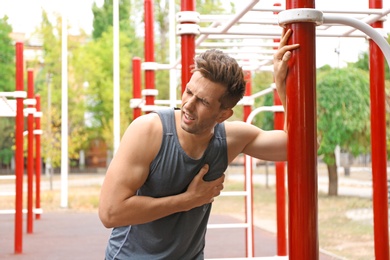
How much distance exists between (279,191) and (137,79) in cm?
227

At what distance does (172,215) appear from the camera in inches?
80.2

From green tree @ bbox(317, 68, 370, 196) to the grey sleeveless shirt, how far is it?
14.4m

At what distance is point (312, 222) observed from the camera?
171cm

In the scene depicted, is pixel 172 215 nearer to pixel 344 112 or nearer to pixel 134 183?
pixel 134 183

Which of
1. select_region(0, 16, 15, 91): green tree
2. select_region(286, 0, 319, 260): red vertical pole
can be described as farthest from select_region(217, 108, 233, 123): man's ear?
select_region(0, 16, 15, 91): green tree

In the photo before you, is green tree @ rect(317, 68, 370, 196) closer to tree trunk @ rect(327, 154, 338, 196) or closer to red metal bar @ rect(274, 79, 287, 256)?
tree trunk @ rect(327, 154, 338, 196)

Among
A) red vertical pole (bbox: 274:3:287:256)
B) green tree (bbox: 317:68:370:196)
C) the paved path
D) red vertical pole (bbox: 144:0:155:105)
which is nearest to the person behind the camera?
red vertical pole (bbox: 274:3:287:256)

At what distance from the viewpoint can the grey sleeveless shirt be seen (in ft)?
6.40

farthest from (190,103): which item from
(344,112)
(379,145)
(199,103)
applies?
(344,112)

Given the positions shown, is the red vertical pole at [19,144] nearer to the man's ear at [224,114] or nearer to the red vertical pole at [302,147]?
the man's ear at [224,114]

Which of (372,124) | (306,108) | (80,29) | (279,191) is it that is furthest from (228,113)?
(80,29)

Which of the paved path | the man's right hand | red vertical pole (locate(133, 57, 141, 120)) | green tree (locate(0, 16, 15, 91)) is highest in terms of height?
green tree (locate(0, 16, 15, 91))

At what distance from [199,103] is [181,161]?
200 mm

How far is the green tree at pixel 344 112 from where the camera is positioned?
16203 millimetres
